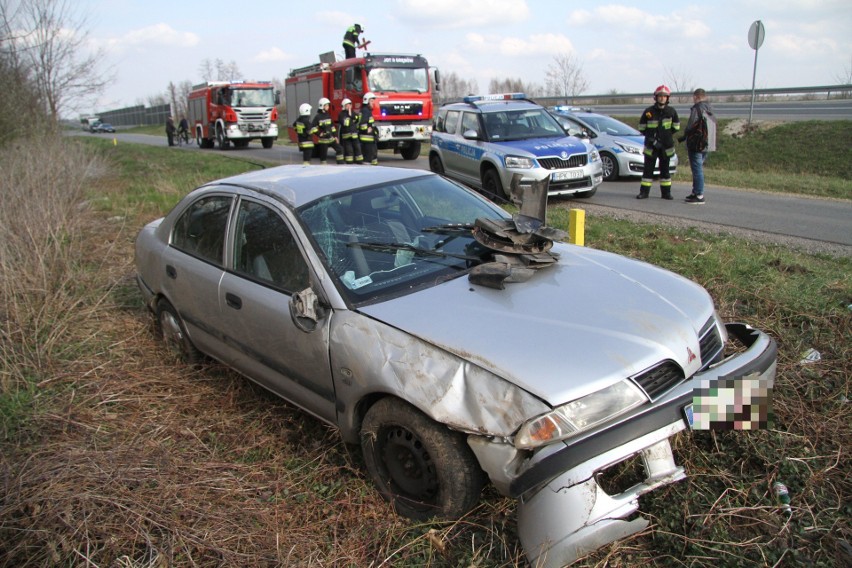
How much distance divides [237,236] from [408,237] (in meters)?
1.13

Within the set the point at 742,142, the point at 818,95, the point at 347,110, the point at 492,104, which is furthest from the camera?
the point at 818,95

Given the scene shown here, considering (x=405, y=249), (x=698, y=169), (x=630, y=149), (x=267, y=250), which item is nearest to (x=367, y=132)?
(x=630, y=149)

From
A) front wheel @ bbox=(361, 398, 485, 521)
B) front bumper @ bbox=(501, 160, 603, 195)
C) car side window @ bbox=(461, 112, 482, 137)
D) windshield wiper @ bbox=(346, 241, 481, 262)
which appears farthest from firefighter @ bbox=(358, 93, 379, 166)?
front wheel @ bbox=(361, 398, 485, 521)

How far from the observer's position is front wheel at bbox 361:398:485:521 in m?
2.60

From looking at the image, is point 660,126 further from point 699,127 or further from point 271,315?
point 271,315

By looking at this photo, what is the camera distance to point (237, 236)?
3918 mm

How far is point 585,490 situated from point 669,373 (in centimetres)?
66

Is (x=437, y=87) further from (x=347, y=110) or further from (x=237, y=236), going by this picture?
(x=237, y=236)

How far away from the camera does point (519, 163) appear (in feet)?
32.5

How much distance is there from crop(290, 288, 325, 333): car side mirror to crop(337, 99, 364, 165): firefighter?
11341 mm

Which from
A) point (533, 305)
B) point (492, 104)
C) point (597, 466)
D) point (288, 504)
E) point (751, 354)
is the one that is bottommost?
point (288, 504)

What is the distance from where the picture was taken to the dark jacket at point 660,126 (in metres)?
10.1

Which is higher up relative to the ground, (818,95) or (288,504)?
(818,95)

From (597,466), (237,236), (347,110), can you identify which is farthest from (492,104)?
(597,466)
